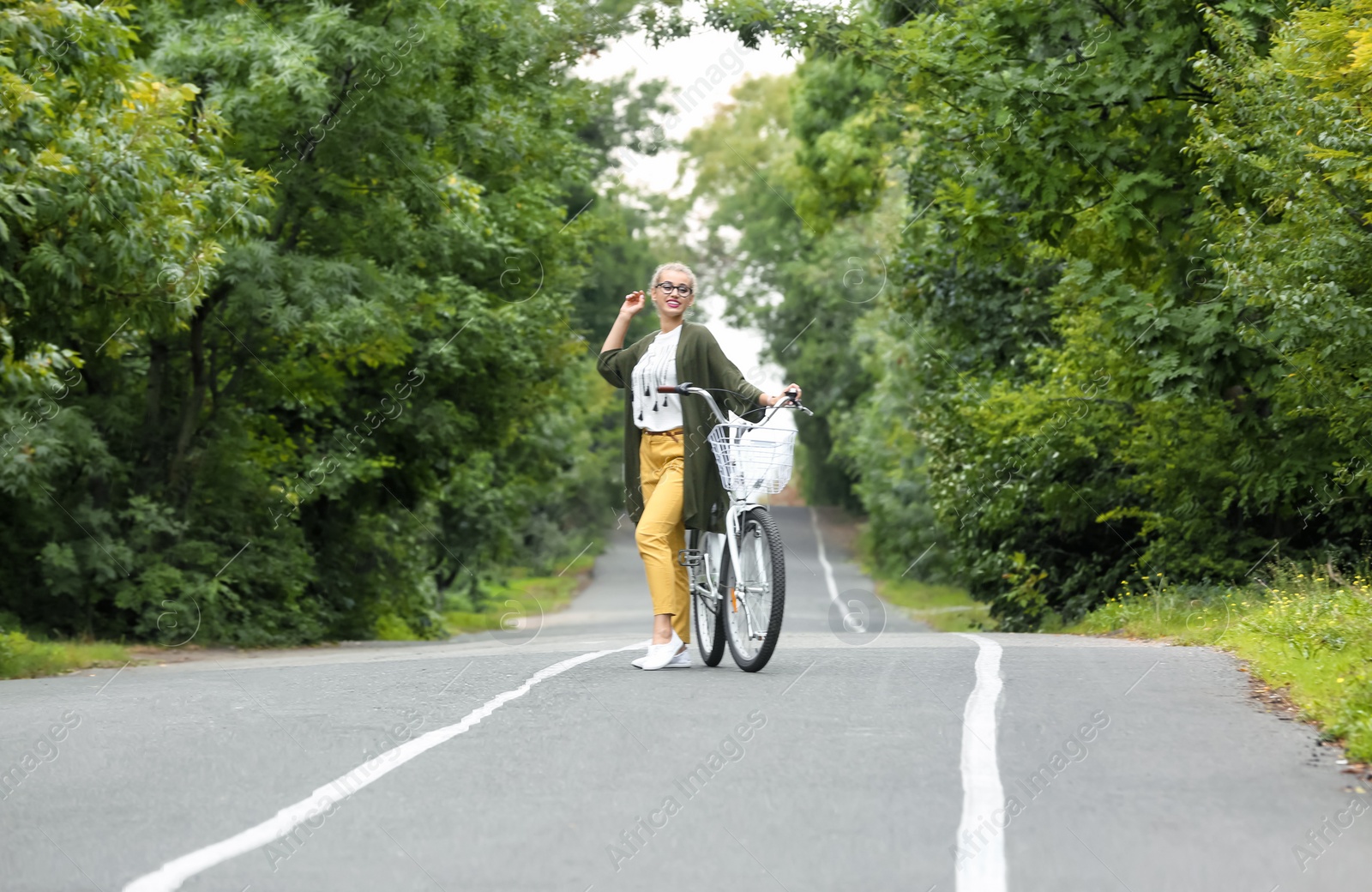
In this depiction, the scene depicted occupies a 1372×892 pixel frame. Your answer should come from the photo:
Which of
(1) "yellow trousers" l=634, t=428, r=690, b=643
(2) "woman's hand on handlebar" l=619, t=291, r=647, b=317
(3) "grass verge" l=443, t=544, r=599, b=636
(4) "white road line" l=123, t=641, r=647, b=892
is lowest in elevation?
(3) "grass verge" l=443, t=544, r=599, b=636

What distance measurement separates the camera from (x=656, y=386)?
961 centimetres

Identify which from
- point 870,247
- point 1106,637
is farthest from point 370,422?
point 870,247

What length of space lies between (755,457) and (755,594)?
744 mm

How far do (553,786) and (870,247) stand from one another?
4650cm

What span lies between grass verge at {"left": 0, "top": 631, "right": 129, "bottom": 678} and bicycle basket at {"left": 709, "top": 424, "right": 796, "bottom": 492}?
23.1ft

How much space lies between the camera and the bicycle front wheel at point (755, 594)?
28.7ft

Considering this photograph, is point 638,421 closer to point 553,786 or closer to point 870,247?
point 553,786

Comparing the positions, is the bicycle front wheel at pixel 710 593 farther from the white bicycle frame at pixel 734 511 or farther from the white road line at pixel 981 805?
the white road line at pixel 981 805

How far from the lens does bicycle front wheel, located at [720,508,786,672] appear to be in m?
8.74

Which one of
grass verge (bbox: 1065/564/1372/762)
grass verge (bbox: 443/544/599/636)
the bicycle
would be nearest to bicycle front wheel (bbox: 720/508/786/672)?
the bicycle

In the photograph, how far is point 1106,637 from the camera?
1491 centimetres

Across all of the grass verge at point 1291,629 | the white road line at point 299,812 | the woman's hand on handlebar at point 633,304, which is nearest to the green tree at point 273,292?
the woman's hand on handlebar at point 633,304

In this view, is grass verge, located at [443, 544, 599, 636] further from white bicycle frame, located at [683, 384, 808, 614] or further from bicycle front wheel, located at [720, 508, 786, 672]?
white bicycle frame, located at [683, 384, 808, 614]

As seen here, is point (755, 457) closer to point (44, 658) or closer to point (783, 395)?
point (783, 395)
